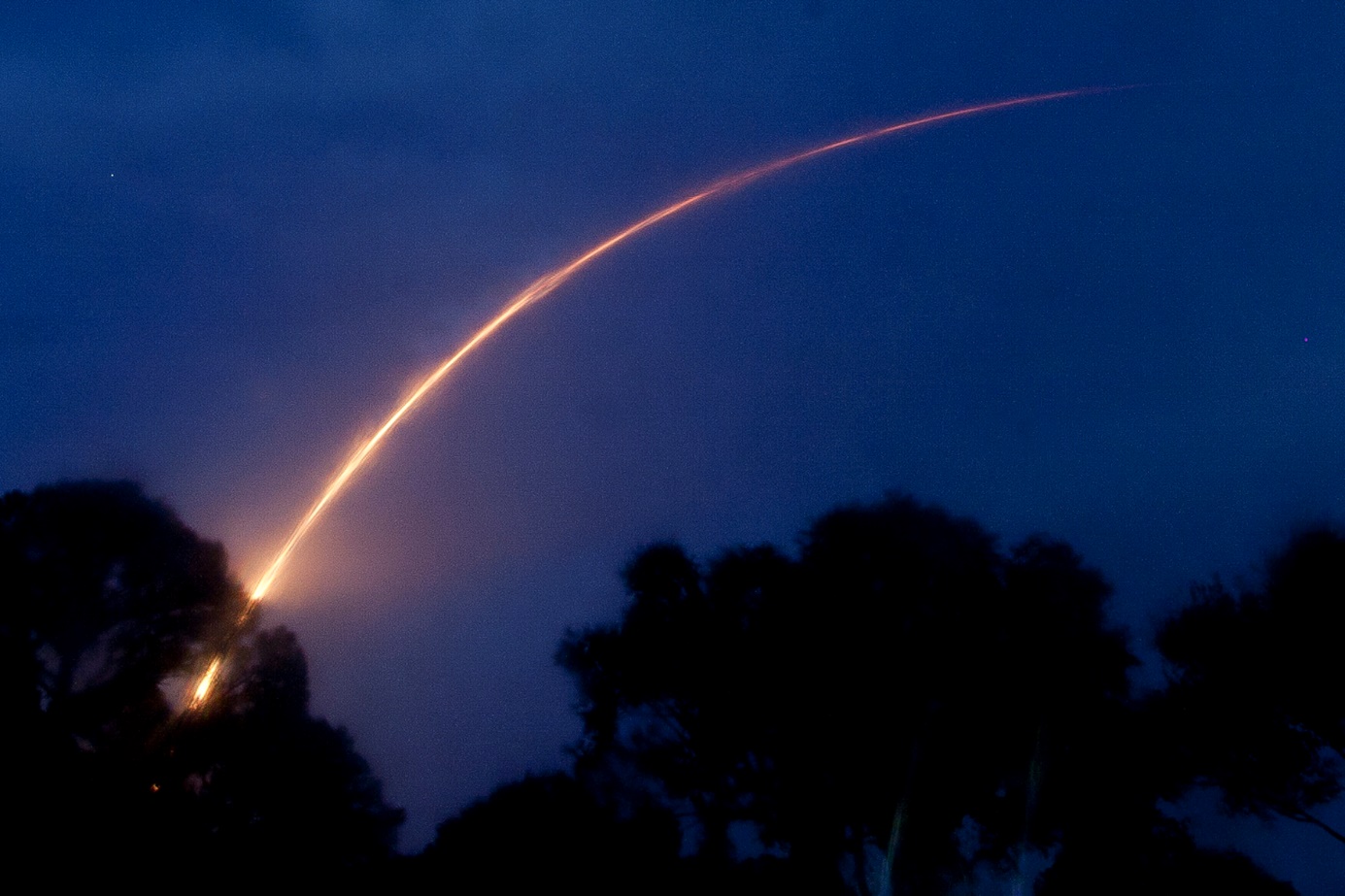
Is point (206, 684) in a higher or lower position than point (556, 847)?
higher

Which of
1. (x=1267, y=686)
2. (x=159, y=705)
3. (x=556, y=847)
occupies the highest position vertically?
(x=1267, y=686)

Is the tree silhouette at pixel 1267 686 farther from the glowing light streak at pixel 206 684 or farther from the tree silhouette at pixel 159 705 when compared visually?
the glowing light streak at pixel 206 684

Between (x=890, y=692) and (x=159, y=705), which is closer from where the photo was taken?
(x=890, y=692)

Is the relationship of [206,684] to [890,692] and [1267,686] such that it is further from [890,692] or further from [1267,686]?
[1267,686]

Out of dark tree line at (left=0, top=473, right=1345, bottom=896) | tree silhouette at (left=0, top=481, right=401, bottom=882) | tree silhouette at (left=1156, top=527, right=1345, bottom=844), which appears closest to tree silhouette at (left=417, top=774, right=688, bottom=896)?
dark tree line at (left=0, top=473, right=1345, bottom=896)

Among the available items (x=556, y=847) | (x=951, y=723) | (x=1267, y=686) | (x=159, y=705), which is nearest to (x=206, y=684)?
(x=159, y=705)

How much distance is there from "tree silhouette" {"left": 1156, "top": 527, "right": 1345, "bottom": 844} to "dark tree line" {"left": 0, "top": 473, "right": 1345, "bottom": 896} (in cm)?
5

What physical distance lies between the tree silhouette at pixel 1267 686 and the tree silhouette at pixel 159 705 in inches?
858

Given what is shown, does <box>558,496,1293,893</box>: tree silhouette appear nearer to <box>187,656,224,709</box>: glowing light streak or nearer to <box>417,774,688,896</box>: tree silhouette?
<box>417,774,688,896</box>: tree silhouette

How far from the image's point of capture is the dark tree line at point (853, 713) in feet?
61.7

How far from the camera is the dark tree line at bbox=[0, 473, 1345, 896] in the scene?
18797 millimetres

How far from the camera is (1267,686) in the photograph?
1888 centimetres

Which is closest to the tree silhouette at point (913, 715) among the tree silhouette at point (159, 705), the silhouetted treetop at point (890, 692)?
the silhouetted treetop at point (890, 692)

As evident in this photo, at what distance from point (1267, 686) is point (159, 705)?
28710 mm
